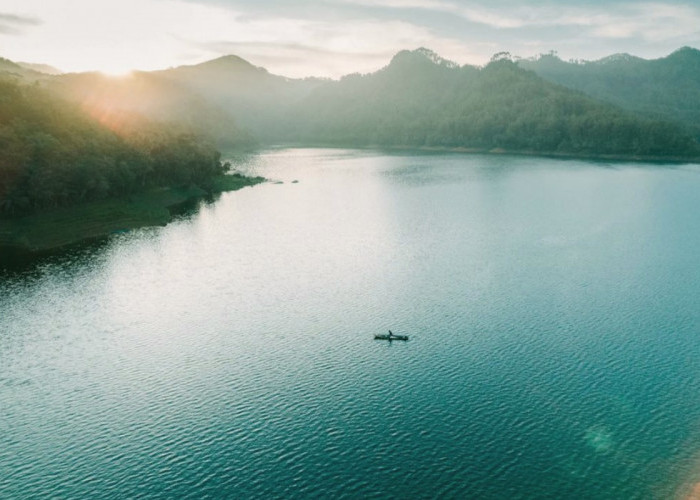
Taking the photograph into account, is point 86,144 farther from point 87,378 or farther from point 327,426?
point 327,426

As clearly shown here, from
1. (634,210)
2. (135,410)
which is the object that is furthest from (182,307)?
(634,210)

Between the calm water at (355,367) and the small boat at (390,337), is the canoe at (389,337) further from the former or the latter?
the calm water at (355,367)

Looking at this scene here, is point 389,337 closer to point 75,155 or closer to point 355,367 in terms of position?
point 355,367

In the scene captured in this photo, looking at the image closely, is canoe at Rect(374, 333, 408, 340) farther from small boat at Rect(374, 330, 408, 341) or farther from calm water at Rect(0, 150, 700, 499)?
calm water at Rect(0, 150, 700, 499)

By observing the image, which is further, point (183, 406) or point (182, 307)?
point (182, 307)

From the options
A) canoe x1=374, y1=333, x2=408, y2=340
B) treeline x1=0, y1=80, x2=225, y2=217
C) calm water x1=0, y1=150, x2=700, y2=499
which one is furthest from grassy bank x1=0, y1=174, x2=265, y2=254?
canoe x1=374, y1=333, x2=408, y2=340

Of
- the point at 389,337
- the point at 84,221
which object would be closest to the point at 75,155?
the point at 84,221
